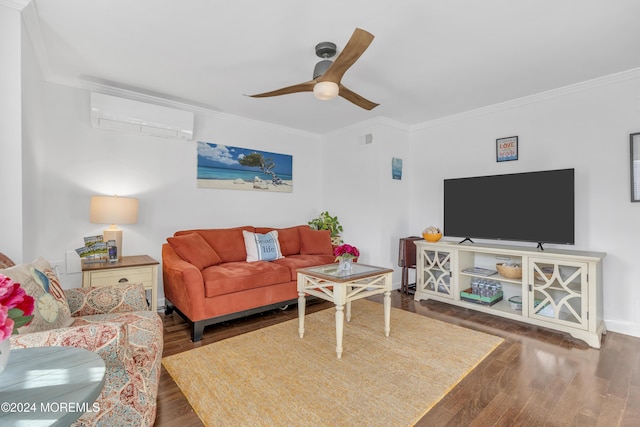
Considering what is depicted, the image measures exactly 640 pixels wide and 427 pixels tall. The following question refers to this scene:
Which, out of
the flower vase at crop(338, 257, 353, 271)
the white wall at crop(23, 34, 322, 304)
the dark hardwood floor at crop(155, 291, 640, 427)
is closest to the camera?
the dark hardwood floor at crop(155, 291, 640, 427)

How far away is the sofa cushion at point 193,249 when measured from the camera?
10.3 ft

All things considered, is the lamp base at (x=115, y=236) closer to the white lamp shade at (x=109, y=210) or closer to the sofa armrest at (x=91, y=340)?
the white lamp shade at (x=109, y=210)

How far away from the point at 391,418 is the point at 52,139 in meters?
3.78

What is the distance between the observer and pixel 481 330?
294 cm

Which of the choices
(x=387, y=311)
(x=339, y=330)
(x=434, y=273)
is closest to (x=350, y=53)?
(x=339, y=330)

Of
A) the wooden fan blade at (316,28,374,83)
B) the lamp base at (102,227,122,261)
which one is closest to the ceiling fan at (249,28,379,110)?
the wooden fan blade at (316,28,374,83)

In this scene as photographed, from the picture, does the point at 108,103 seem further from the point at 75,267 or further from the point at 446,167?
the point at 446,167

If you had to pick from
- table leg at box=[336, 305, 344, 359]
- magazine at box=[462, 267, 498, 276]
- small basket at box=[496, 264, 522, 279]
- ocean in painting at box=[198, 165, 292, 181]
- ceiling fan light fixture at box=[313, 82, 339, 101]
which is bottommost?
table leg at box=[336, 305, 344, 359]

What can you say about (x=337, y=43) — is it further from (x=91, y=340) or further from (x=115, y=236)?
(x=115, y=236)

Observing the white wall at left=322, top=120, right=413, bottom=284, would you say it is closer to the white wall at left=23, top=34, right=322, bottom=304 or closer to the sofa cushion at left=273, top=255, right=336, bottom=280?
the sofa cushion at left=273, top=255, right=336, bottom=280

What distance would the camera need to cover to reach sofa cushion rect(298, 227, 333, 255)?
4.14 m

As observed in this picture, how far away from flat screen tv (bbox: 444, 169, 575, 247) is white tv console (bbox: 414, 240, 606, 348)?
19 cm

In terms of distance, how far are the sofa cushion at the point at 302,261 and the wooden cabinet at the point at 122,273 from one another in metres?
1.30

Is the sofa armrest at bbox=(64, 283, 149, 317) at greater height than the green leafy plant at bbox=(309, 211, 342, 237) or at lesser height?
lesser
